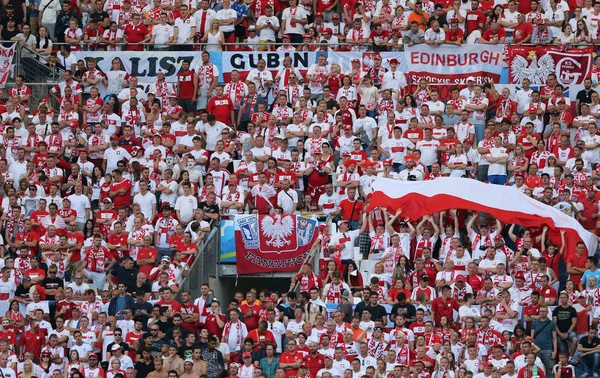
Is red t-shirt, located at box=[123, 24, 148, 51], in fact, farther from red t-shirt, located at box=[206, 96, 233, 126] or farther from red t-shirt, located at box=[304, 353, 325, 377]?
red t-shirt, located at box=[304, 353, 325, 377]

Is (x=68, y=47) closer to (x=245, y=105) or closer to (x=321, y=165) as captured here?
(x=245, y=105)

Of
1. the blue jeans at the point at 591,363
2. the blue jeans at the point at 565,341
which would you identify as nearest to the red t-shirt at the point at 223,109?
the blue jeans at the point at 565,341

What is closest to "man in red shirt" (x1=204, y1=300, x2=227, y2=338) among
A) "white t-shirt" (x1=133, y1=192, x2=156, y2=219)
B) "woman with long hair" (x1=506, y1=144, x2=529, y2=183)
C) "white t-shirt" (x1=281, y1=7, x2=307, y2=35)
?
"white t-shirt" (x1=133, y1=192, x2=156, y2=219)

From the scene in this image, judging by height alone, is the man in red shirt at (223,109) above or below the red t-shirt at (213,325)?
above

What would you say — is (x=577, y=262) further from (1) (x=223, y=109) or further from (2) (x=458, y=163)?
(1) (x=223, y=109)

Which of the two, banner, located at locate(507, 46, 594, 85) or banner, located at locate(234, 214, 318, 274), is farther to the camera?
banner, located at locate(507, 46, 594, 85)

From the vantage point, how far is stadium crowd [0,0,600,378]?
83.1 ft

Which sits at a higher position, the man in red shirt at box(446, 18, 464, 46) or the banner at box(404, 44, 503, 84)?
the man in red shirt at box(446, 18, 464, 46)

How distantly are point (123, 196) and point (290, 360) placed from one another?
6.36 m

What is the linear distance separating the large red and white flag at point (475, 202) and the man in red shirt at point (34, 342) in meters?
6.12

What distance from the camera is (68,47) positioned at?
1378 inches

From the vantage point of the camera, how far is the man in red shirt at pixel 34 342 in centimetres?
2638

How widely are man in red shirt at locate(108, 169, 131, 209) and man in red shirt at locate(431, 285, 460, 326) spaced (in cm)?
679

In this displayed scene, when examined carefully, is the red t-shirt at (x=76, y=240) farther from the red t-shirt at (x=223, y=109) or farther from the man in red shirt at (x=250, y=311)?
the red t-shirt at (x=223, y=109)
